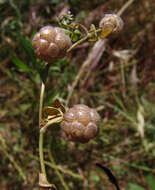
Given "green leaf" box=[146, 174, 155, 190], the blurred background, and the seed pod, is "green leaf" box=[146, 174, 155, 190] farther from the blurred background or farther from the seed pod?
the seed pod

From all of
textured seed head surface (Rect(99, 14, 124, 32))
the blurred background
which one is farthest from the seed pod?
the blurred background

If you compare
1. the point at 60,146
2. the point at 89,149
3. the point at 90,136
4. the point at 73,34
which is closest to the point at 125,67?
the point at 89,149

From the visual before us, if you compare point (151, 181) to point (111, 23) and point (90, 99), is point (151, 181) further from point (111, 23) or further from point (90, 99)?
point (111, 23)

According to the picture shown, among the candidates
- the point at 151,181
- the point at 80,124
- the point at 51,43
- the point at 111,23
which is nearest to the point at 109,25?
the point at 111,23

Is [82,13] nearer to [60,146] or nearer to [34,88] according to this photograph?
[34,88]

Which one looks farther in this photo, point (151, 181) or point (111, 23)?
point (151, 181)

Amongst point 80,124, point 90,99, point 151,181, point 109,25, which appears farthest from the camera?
point 90,99

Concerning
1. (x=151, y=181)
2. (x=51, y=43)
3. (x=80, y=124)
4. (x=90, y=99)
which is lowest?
(x=151, y=181)

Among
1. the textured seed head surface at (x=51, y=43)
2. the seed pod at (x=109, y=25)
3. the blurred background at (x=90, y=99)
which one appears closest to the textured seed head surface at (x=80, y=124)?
the textured seed head surface at (x=51, y=43)
